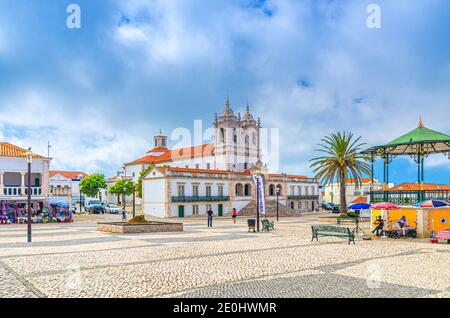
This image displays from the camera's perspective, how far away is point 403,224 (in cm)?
2236

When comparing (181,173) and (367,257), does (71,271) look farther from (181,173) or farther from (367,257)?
(181,173)

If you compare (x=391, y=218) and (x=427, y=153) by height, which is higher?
(x=427, y=153)

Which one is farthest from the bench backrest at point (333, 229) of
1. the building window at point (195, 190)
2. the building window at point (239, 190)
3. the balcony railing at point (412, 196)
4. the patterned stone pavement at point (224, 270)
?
the building window at point (239, 190)

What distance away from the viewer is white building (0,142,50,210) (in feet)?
128

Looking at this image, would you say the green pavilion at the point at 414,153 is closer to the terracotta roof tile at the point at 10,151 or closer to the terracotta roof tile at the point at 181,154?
the terracotta roof tile at the point at 10,151

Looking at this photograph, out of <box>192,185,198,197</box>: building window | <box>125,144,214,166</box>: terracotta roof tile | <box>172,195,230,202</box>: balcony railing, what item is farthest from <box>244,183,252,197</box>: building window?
<box>125,144,214,166</box>: terracotta roof tile

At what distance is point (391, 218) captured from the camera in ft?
77.1

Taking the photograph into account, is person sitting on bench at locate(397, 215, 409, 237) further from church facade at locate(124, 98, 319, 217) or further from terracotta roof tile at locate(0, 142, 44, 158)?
terracotta roof tile at locate(0, 142, 44, 158)

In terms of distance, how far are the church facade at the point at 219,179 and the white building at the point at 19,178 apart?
49.1ft

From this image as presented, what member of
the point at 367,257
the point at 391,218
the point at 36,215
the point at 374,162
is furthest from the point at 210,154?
the point at 367,257

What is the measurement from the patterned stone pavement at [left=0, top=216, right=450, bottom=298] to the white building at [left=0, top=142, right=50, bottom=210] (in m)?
22.6

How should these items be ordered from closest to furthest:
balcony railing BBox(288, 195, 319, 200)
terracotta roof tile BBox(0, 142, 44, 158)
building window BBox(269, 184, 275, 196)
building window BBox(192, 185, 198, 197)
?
terracotta roof tile BBox(0, 142, 44, 158) → building window BBox(192, 185, 198, 197) → building window BBox(269, 184, 275, 196) → balcony railing BBox(288, 195, 319, 200)

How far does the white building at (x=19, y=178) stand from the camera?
39.1m
